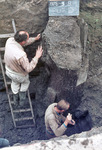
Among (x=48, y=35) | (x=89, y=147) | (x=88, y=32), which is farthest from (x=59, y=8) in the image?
(x=89, y=147)

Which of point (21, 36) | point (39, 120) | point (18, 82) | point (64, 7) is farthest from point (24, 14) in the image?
point (39, 120)

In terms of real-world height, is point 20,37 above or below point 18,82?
above

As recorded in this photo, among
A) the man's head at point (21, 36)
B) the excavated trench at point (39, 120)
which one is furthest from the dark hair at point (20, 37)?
the excavated trench at point (39, 120)

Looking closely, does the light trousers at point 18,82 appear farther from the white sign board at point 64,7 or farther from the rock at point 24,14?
the white sign board at point 64,7

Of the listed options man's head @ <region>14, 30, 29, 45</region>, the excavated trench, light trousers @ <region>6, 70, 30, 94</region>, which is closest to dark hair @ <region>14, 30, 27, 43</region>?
man's head @ <region>14, 30, 29, 45</region>

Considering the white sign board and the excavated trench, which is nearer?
the white sign board

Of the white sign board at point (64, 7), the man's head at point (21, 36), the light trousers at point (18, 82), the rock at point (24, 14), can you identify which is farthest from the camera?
the rock at point (24, 14)

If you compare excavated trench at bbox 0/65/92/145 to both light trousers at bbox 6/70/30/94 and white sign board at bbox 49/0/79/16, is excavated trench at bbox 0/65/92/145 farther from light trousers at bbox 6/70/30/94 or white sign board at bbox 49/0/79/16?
white sign board at bbox 49/0/79/16

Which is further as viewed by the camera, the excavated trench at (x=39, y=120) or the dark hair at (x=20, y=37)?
the excavated trench at (x=39, y=120)

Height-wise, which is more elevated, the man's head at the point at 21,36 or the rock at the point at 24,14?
the rock at the point at 24,14

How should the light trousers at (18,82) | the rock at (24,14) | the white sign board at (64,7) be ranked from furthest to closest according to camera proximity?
the rock at (24,14), the light trousers at (18,82), the white sign board at (64,7)

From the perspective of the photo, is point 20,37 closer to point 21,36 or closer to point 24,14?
point 21,36

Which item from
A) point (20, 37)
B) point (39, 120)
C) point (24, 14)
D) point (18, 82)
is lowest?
point (39, 120)

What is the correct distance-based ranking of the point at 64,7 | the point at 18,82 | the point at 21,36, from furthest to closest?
the point at 18,82, the point at 64,7, the point at 21,36
